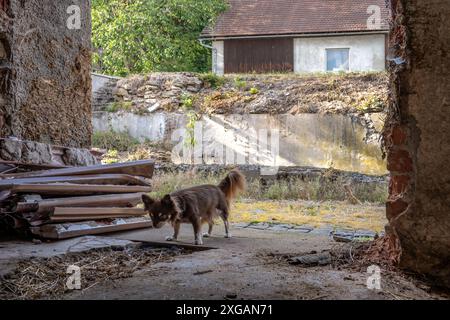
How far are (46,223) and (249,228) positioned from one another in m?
3.18

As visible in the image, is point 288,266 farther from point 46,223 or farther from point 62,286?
point 46,223

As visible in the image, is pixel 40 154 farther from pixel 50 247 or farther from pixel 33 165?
pixel 50 247

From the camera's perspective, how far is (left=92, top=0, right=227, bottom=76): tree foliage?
92.0 ft

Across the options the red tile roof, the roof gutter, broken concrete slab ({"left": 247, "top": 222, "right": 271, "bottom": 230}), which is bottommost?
broken concrete slab ({"left": 247, "top": 222, "right": 271, "bottom": 230})

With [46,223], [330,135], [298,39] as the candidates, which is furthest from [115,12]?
[46,223]

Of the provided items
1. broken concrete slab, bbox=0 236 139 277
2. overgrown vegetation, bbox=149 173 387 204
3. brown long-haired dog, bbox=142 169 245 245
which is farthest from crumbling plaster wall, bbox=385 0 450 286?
overgrown vegetation, bbox=149 173 387 204

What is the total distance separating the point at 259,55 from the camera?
28203 mm

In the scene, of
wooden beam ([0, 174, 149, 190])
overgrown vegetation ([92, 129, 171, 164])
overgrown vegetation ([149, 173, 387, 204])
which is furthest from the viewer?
overgrown vegetation ([92, 129, 171, 164])

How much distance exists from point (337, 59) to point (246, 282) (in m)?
25.0

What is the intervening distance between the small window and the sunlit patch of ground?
16570 millimetres

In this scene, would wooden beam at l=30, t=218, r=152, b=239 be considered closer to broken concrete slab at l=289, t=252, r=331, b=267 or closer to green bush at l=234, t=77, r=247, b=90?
broken concrete slab at l=289, t=252, r=331, b=267

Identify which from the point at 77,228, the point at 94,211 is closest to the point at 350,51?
the point at 94,211

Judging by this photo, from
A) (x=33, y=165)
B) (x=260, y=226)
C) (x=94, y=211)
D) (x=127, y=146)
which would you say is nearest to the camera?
(x=94, y=211)

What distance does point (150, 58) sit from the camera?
2872cm
